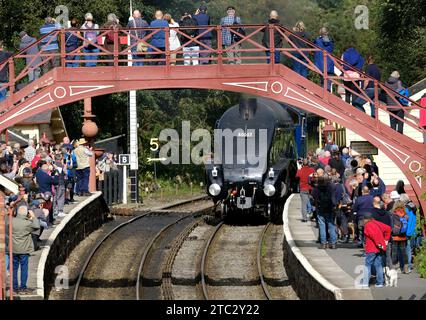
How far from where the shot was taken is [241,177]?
117ft

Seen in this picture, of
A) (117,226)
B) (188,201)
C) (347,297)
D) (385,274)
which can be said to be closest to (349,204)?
(385,274)

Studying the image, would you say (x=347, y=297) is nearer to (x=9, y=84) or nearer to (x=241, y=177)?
(x=9, y=84)

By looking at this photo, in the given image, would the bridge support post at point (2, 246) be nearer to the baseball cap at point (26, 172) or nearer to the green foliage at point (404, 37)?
the baseball cap at point (26, 172)

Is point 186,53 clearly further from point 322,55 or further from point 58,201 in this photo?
point 58,201

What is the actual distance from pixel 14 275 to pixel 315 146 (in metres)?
35.3

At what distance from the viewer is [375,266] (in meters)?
22.9

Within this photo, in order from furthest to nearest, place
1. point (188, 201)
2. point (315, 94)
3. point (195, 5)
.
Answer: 1. point (195, 5)
2. point (188, 201)
3. point (315, 94)

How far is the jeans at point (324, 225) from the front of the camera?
27450 millimetres

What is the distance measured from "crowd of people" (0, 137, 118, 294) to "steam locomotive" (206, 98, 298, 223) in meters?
3.76

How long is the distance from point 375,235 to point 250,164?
13583mm

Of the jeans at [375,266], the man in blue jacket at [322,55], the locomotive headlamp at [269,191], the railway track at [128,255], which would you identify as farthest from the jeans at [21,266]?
the locomotive headlamp at [269,191]

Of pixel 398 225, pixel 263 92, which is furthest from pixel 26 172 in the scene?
pixel 398 225

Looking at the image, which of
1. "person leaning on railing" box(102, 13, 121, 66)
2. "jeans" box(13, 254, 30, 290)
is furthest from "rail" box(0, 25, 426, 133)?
"jeans" box(13, 254, 30, 290)
